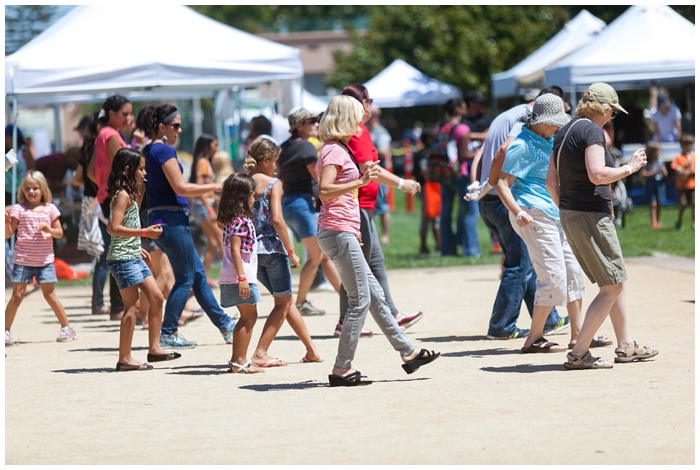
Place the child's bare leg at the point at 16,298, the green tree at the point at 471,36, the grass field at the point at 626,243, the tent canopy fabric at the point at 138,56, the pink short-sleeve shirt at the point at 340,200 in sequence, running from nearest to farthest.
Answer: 1. the pink short-sleeve shirt at the point at 340,200
2. the child's bare leg at the point at 16,298
3. the tent canopy fabric at the point at 138,56
4. the grass field at the point at 626,243
5. the green tree at the point at 471,36

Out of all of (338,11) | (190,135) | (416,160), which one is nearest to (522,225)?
(416,160)

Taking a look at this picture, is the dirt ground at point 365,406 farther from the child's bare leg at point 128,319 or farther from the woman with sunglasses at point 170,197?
the woman with sunglasses at point 170,197

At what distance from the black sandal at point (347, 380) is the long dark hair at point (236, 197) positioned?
50.4 inches

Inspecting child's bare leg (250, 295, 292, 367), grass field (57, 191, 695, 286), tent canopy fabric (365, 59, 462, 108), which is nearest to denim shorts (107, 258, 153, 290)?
child's bare leg (250, 295, 292, 367)

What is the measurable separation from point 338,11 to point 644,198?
58376mm

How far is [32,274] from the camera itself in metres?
9.73

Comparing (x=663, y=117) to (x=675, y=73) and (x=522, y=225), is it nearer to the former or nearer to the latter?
(x=675, y=73)

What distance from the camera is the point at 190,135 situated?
45500mm

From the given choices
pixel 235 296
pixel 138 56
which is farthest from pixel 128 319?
pixel 138 56

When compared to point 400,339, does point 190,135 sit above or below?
below

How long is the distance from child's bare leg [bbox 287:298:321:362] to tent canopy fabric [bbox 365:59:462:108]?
1775cm

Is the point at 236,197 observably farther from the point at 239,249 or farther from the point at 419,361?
the point at 419,361

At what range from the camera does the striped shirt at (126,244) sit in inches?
322

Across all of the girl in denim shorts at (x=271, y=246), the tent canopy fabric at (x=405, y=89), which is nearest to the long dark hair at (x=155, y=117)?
the girl in denim shorts at (x=271, y=246)
